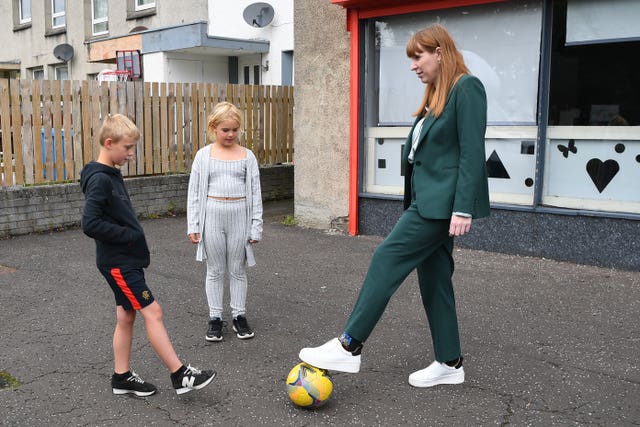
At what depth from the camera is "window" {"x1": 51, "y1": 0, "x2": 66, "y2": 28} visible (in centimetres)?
2308

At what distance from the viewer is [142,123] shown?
948cm

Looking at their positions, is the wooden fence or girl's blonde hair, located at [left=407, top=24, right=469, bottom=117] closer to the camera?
girl's blonde hair, located at [left=407, top=24, right=469, bottom=117]

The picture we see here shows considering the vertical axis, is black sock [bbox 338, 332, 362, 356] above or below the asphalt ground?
above

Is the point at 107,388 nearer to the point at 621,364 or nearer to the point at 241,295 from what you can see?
the point at 241,295

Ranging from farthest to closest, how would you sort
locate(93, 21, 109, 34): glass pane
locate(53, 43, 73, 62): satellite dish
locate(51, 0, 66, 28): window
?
locate(51, 0, 66, 28): window → locate(53, 43, 73, 62): satellite dish → locate(93, 21, 109, 34): glass pane

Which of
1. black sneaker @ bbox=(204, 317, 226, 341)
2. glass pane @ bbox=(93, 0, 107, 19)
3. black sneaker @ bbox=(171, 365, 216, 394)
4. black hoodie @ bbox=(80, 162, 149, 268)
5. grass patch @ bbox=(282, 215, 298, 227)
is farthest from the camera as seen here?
glass pane @ bbox=(93, 0, 107, 19)

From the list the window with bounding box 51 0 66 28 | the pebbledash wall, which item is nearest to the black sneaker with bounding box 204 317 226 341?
the pebbledash wall

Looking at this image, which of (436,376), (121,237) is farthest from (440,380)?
(121,237)

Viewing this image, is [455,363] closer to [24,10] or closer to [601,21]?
[601,21]

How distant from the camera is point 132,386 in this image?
352 centimetres

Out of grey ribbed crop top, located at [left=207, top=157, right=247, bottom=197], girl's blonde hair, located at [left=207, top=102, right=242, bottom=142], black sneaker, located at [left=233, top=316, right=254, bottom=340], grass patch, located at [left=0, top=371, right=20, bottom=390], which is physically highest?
girl's blonde hair, located at [left=207, top=102, right=242, bottom=142]

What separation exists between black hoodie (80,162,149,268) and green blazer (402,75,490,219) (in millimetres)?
1478

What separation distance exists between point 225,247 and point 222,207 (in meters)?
0.28

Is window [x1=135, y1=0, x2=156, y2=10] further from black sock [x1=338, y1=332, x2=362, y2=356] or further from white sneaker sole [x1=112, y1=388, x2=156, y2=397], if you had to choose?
black sock [x1=338, y1=332, x2=362, y2=356]
